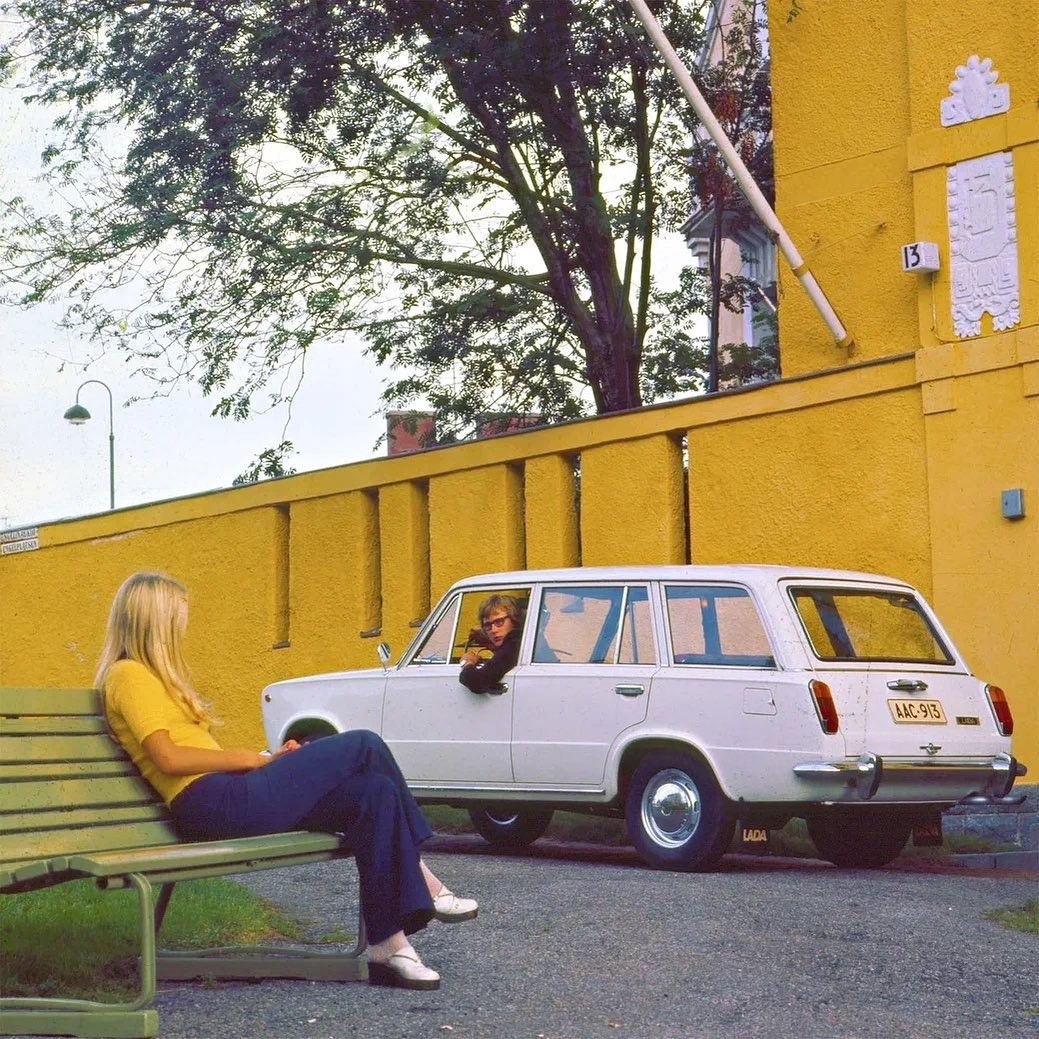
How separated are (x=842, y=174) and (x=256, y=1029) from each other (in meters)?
10.9

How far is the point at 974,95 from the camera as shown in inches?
551

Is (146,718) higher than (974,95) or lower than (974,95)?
lower

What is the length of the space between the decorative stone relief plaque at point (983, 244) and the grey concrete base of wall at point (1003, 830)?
3.36 meters

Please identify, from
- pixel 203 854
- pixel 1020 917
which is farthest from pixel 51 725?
pixel 1020 917

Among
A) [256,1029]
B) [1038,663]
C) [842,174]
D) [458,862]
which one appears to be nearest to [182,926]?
[256,1029]

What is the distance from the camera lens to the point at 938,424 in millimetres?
13656

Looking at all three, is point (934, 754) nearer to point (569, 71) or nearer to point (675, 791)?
point (675, 791)

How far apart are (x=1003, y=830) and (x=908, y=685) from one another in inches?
96.6

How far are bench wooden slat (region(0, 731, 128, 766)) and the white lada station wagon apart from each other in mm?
4483

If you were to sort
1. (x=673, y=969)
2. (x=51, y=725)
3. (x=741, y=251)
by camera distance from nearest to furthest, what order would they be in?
(x=51, y=725) < (x=673, y=969) < (x=741, y=251)

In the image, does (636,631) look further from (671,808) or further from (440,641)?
(440,641)

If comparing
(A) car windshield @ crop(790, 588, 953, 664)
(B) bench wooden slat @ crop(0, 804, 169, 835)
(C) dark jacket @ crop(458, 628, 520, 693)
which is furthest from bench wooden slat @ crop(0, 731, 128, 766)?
(C) dark jacket @ crop(458, 628, 520, 693)

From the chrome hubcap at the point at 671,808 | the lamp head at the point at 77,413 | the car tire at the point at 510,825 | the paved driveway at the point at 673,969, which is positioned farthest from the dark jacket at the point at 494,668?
the lamp head at the point at 77,413

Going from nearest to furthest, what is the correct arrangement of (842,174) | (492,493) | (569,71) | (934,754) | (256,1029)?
(256,1029)
(934,754)
(842,174)
(492,493)
(569,71)
